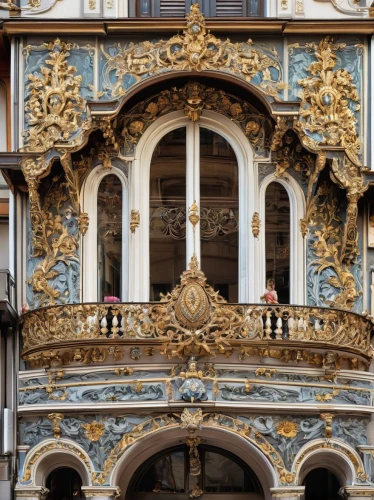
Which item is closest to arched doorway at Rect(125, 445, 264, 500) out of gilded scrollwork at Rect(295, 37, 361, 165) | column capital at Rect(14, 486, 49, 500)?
column capital at Rect(14, 486, 49, 500)

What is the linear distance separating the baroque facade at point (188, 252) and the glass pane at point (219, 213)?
36 mm

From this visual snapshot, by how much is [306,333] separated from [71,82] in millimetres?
6179

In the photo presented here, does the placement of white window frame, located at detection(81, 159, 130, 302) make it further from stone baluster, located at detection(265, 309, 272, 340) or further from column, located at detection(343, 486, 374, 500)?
column, located at detection(343, 486, 374, 500)

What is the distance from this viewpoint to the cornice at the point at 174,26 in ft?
116

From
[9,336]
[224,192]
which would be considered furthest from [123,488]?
Result: [224,192]

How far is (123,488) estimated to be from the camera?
1395 inches

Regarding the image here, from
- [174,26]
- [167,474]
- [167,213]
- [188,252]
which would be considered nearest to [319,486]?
[167,474]

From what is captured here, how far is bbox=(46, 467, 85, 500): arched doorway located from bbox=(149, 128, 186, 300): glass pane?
11.5ft

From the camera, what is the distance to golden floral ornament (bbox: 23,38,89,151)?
1389 inches

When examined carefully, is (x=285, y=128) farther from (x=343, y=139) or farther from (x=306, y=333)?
(x=306, y=333)

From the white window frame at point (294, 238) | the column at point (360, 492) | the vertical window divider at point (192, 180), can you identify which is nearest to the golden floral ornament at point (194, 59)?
the vertical window divider at point (192, 180)

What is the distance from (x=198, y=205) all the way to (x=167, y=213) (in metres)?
0.57

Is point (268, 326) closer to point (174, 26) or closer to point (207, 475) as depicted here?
point (207, 475)

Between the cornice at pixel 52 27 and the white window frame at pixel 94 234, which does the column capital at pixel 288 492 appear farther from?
the cornice at pixel 52 27
